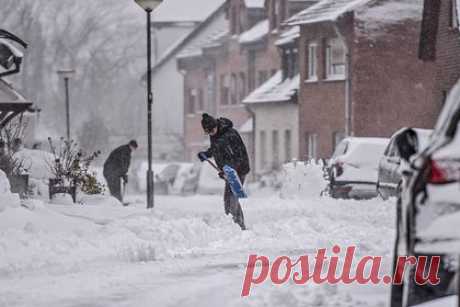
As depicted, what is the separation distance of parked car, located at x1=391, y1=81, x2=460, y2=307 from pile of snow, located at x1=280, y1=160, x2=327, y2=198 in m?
23.8

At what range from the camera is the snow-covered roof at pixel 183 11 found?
81.8 meters

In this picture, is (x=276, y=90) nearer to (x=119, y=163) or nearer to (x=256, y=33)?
(x=256, y=33)

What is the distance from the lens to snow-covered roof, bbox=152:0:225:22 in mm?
81812

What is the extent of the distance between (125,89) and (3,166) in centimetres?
8561

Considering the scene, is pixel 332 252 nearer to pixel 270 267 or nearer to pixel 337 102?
Answer: pixel 270 267

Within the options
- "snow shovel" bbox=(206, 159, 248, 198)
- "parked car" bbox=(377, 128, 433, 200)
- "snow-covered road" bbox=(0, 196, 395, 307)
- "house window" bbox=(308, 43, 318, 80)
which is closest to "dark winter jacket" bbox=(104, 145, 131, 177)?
"parked car" bbox=(377, 128, 433, 200)

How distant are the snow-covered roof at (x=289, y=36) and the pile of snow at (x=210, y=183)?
9.16 m

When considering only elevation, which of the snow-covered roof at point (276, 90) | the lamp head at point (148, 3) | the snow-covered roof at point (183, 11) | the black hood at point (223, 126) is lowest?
the snow-covered roof at point (276, 90)

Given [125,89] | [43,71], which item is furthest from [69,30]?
[125,89]

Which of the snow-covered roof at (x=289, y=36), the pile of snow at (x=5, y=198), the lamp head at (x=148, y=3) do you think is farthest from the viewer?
the snow-covered roof at (x=289, y=36)

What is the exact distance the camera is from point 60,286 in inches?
465

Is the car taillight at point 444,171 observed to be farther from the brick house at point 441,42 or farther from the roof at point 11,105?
the brick house at point 441,42

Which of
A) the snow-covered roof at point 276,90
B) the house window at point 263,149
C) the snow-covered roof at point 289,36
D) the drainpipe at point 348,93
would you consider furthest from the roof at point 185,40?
the drainpipe at point 348,93

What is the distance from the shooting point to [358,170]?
27922 millimetres
